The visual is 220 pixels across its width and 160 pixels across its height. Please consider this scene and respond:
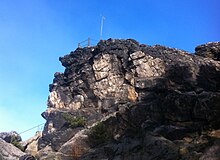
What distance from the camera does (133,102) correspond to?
34812 mm

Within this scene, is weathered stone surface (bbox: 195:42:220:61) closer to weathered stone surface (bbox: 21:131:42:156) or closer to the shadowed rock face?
the shadowed rock face

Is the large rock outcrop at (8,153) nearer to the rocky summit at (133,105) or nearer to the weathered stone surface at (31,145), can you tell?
the rocky summit at (133,105)

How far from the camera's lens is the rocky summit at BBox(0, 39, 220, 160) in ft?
66.3

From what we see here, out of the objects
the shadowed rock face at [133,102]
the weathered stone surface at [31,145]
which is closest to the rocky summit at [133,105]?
the shadowed rock face at [133,102]

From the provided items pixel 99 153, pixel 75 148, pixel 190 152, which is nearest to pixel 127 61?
pixel 75 148

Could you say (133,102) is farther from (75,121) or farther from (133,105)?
(75,121)

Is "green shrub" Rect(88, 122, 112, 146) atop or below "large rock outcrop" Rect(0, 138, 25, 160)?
below

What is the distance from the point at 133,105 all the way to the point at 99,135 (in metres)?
4.51

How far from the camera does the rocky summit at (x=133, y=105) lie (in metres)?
20.2

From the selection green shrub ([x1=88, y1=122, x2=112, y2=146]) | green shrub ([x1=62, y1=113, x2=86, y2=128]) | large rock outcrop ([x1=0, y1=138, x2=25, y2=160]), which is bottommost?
green shrub ([x1=88, y1=122, x2=112, y2=146])

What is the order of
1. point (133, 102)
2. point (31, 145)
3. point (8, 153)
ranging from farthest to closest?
1. point (31, 145)
2. point (133, 102)
3. point (8, 153)

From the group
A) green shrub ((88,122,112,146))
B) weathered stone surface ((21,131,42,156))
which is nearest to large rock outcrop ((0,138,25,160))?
weathered stone surface ((21,131,42,156))

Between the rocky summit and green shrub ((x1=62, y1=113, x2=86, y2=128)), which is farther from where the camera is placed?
green shrub ((x1=62, y1=113, x2=86, y2=128))

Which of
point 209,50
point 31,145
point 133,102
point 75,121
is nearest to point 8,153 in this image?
point 75,121
